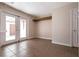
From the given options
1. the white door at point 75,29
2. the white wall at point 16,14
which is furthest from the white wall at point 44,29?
the white door at point 75,29

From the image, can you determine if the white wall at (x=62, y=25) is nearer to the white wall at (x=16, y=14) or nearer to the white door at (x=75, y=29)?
the white door at (x=75, y=29)

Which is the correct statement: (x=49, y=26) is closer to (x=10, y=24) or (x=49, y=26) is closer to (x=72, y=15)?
(x=72, y=15)

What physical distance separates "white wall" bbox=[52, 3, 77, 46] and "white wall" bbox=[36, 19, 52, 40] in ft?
5.53

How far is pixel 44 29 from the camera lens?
691 centimetres

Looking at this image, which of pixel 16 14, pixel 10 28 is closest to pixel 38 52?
pixel 10 28

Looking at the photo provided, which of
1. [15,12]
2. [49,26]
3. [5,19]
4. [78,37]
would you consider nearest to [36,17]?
[49,26]

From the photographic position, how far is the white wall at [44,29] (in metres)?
6.49

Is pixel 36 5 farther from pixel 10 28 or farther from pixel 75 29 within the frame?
pixel 75 29

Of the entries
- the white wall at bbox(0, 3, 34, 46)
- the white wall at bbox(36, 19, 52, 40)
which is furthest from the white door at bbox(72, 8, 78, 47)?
the white wall at bbox(0, 3, 34, 46)

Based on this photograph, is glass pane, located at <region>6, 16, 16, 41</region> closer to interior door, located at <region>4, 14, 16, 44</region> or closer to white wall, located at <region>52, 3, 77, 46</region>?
interior door, located at <region>4, 14, 16, 44</region>

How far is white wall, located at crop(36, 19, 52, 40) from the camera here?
6.49 meters

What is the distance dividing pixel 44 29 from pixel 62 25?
272 centimetres

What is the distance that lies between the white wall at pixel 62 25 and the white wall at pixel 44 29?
1.69m

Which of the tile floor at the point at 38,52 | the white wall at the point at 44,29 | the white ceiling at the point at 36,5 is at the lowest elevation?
the tile floor at the point at 38,52
